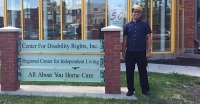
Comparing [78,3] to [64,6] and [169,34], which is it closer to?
[64,6]

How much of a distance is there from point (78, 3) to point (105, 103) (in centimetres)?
705

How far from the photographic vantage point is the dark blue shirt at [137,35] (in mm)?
7223

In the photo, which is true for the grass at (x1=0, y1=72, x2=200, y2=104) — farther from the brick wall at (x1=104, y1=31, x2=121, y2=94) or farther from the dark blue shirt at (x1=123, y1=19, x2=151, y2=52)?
the dark blue shirt at (x1=123, y1=19, x2=151, y2=52)

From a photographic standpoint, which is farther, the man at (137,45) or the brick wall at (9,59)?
the brick wall at (9,59)

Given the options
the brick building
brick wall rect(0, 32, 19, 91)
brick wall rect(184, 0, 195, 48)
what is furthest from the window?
Result: brick wall rect(0, 32, 19, 91)

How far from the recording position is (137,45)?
23.8 feet

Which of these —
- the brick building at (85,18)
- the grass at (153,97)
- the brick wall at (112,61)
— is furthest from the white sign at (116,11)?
the brick wall at (112,61)

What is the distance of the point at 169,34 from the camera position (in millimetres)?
13273

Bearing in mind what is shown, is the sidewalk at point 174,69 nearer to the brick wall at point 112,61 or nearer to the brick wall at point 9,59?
the brick wall at point 112,61

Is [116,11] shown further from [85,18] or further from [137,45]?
[137,45]

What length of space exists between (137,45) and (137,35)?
0.67 ft

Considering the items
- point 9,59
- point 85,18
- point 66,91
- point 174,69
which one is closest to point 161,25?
point 174,69

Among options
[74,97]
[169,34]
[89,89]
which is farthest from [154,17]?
[74,97]

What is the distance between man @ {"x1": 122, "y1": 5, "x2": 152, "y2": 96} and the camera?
23.7ft
